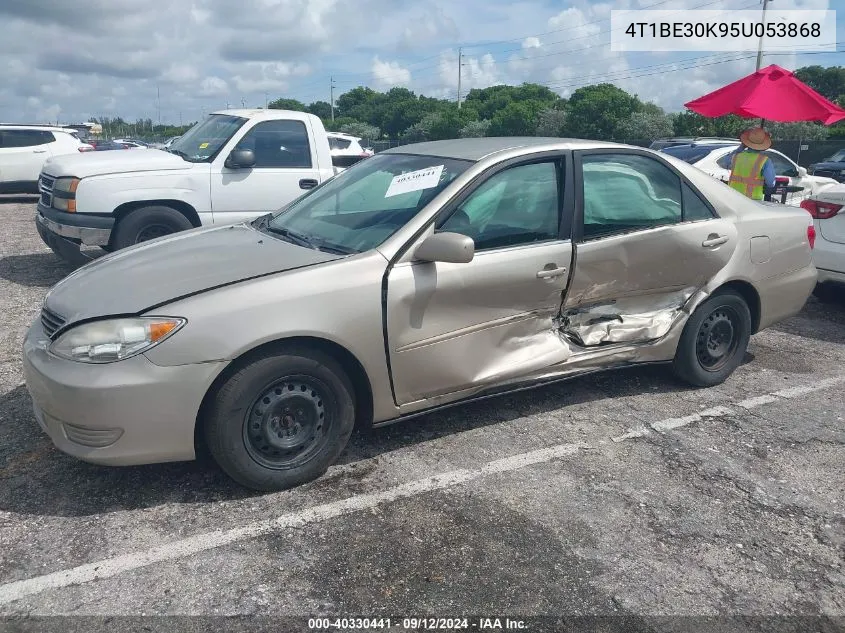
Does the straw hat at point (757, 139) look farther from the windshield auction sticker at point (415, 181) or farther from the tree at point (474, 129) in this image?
the tree at point (474, 129)

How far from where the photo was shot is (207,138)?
26.2 ft

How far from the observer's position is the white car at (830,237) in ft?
20.9

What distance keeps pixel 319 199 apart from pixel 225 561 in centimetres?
233

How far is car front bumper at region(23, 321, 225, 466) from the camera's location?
2.99 metres

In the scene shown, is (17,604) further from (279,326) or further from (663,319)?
(663,319)

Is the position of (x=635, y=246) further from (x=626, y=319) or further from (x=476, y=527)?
(x=476, y=527)

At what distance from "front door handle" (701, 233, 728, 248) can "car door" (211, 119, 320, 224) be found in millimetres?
4408

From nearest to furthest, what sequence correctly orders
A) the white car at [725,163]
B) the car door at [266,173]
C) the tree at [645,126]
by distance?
the car door at [266,173]
the white car at [725,163]
the tree at [645,126]

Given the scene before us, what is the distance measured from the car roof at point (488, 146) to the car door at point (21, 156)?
41.6 feet

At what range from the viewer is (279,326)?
3.16m

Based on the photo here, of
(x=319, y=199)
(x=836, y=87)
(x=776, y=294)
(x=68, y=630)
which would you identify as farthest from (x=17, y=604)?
(x=836, y=87)

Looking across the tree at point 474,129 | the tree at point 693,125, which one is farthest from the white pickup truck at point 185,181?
the tree at point 474,129

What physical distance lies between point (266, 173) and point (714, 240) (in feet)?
15.6

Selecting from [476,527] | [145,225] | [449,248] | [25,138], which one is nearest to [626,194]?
[449,248]
